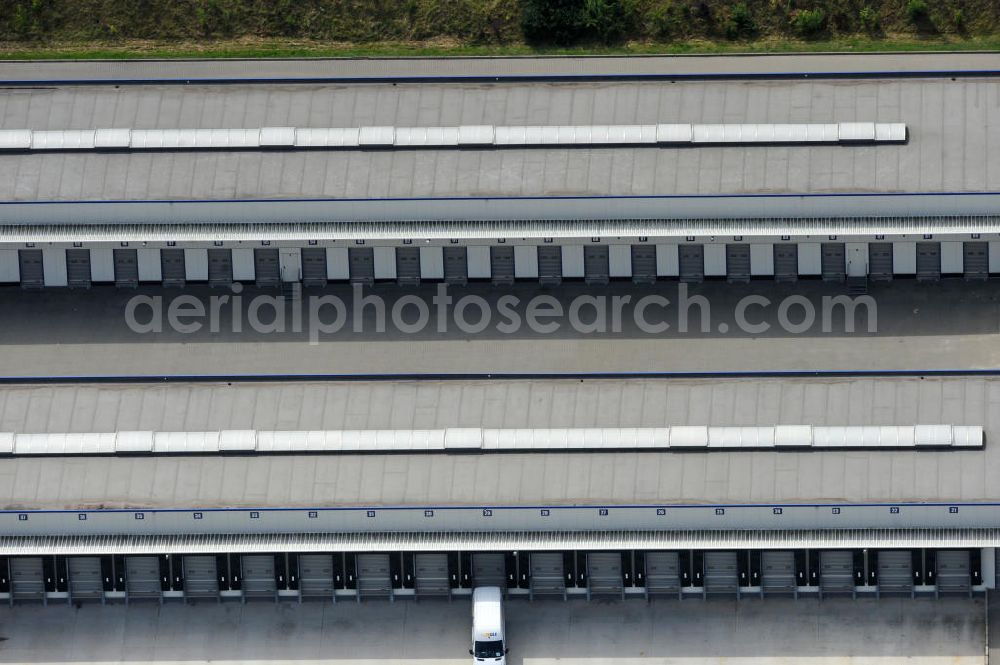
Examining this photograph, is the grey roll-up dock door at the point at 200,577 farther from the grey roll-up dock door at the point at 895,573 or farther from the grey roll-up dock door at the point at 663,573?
the grey roll-up dock door at the point at 895,573

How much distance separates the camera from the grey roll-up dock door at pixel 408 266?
363 feet

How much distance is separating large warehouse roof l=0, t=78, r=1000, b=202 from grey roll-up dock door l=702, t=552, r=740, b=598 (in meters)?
20.5

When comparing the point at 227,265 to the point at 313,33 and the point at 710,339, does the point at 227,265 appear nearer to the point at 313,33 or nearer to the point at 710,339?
the point at 313,33

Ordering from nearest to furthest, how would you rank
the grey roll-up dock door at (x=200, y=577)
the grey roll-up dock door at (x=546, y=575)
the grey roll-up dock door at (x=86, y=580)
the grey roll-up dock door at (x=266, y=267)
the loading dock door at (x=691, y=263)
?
the grey roll-up dock door at (x=546, y=575) < the grey roll-up dock door at (x=200, y=577) < the grey roll-up dock door at (x=86, y=580) < the loading dock door at (x=691, y=263) < the grey roll-up dock door at (x=266, y=267)

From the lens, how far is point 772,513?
102 metres

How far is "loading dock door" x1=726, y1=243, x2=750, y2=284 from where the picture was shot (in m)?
110

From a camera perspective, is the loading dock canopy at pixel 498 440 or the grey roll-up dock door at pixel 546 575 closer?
the loading dock canopy at pixel 498 440

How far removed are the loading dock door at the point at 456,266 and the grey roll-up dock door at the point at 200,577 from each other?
20.8 meters

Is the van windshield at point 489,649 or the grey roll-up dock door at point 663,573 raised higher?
the grey roll-up dock door at point 663,573

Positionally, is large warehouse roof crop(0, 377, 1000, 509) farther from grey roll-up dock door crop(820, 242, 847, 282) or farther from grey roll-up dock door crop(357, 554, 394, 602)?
grey roll-up dock door crop(820, 242, 847, 282)

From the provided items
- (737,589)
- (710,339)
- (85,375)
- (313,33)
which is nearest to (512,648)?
(737,589)

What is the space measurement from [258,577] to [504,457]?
15.7 meters

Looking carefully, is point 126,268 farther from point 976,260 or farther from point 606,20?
point 976,260

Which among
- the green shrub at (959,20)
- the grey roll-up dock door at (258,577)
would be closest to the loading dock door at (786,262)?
the green shrub at (959,20)
